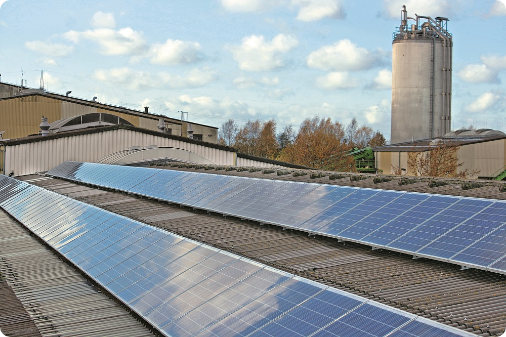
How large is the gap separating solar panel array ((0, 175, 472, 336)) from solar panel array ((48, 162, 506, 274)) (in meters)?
4.30

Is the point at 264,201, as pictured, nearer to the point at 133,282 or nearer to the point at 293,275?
the point at 133,282

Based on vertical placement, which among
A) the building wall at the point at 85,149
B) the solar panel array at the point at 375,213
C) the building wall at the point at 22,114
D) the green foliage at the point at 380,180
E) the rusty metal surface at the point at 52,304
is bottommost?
the rusty metal surface at the point at 52,304

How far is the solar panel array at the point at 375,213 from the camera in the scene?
13820 millimetres

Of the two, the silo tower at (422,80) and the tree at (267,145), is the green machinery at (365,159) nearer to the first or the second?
the silo tower at (422,80)

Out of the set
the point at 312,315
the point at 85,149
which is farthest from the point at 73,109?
the point at 312,315

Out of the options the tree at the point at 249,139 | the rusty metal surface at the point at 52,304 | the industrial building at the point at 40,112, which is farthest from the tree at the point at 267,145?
the rusty metal surface at the point at 52,304

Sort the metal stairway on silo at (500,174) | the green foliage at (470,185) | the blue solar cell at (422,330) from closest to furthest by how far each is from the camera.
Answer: the blue solar cell at (422,330), the green foliage at (470,185), the metal stairway on silo at (500,174)

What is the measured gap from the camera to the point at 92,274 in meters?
15.9

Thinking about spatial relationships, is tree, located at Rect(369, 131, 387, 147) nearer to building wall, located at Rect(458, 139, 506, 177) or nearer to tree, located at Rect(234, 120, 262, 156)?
tree, located at Rect(234, 120, 262, 156)

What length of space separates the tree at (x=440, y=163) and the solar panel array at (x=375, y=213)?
36224mm

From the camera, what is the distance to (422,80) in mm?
77562

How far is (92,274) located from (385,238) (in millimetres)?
8058

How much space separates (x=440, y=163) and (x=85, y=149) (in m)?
34.5

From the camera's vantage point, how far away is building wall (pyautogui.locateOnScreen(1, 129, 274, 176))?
4656 centimetres
